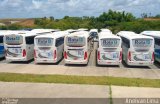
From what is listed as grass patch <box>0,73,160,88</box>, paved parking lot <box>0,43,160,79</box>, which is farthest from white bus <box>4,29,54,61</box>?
grass patch <box>0,73,160,88</box>

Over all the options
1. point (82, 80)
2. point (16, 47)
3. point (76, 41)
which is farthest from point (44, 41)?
point (82, 80)

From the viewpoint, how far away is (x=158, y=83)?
46.8ft

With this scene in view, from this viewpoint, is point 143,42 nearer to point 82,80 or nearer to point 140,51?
point 140,51

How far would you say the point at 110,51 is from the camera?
19359mm

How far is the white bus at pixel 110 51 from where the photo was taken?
1927 cm

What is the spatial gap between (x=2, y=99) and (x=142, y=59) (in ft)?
38.0

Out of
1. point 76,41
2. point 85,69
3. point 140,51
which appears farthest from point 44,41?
point 140,51

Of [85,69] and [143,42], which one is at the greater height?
[143,42]

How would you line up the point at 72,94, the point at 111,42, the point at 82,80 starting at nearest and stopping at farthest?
the point at 72,94, the point at 82,80, the point at 111,42

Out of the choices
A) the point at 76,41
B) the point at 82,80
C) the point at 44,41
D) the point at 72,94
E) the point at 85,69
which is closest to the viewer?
the point at 72,94

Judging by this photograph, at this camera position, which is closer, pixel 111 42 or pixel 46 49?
pixel 111 42

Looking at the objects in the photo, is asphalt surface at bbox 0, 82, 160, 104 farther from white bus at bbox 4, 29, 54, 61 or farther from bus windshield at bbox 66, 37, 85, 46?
white bus at bbox 4, 29, 54, 61

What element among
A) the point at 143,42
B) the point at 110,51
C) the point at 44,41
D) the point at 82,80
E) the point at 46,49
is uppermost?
the point at 44,41

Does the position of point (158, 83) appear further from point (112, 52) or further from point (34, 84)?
point (34, 84)
